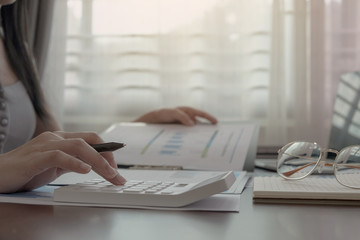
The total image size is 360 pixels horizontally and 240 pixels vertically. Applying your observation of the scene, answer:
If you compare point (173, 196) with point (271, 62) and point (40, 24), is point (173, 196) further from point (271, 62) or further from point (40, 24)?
point (40, 24)

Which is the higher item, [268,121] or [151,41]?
[151,41]

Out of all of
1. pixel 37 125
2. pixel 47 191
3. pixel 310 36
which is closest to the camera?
pixel 47 191

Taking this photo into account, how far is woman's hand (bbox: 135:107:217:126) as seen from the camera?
56.6 inches

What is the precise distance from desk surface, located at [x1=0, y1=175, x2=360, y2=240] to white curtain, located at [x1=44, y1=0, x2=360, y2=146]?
1478 mm

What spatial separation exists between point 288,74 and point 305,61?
8cm

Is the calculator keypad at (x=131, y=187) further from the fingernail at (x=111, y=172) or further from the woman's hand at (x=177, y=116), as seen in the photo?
the woman's hand at (x=177, y=116)

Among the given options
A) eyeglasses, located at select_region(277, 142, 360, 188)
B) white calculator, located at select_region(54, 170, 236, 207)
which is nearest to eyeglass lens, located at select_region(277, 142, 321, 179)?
eyeglasses, located at select_region(277, 142, 360, 188)

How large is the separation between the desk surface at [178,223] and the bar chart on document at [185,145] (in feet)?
1.54

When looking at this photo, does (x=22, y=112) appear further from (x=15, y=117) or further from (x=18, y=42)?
(x=18, y=42)

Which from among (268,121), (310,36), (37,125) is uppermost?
(310,36)

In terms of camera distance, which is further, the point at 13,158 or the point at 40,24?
the point at 40,24

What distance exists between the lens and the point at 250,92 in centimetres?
211

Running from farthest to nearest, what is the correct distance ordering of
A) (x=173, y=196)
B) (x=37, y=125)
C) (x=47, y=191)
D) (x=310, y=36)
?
(x=310, y=36) → (x=37, y=125) → (x=47, y=191) → (x=173, y=196)

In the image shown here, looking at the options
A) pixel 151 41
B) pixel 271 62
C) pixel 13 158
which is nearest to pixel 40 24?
pixel 151 41
